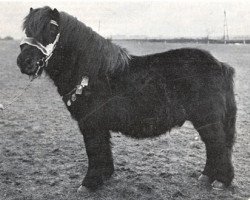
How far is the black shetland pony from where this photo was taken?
187 inches

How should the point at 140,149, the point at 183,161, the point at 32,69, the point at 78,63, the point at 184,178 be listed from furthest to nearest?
the point at 140,149
the point at 183,161
the point at 184,178
the point at 78,63
the point at 32,69

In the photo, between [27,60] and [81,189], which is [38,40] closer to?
[27,60]

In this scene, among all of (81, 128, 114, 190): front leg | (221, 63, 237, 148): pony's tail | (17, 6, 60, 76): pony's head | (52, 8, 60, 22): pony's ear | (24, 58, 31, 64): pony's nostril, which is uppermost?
(52, 8, 60, 22): pony's ear

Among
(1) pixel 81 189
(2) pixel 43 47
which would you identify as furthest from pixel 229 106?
(2) pixel 43 47

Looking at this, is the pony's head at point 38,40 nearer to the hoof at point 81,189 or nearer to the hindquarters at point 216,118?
the hoof at point 81,189

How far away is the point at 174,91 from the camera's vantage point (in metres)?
4.84

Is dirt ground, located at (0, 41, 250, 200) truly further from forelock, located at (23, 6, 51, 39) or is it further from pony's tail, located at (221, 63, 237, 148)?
forelock, located at (23, 6, 51, 39)

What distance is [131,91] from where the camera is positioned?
4781mm

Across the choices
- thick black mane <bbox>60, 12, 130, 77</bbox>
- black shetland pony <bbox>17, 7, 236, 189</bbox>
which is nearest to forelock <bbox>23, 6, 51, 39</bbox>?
black shetland pony <bbox>17, 7, 236, 189</bbox>

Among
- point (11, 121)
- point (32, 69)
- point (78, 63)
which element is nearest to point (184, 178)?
point (78, 63)

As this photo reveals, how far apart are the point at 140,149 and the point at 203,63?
2.32 metres

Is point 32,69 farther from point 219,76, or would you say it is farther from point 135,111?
point 219,76

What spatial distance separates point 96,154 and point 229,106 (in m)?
2.06

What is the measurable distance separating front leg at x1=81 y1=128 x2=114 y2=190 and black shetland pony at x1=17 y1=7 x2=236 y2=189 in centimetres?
1
